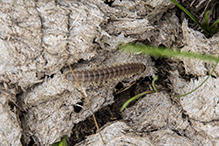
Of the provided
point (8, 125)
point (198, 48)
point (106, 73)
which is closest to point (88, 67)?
point (106, 73)

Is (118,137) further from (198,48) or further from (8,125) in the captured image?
(198,48)

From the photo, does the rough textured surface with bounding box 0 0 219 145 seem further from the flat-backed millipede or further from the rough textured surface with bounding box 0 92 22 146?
the flat-backed millipede

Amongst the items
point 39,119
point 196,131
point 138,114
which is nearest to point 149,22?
point 138,114

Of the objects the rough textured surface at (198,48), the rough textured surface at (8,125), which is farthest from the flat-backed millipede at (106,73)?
the rough textured surface at (8,125)

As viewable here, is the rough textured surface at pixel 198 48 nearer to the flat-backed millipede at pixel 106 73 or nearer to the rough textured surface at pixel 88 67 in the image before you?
the rough textured surface at pixel 88 67

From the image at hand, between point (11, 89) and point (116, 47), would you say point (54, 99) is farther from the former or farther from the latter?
point (116, 47)

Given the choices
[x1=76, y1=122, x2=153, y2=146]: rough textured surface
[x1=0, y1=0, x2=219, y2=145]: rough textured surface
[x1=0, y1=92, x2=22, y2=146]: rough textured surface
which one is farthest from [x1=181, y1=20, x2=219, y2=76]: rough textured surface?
[x1=0, y1=92, x2=22, y2=146]: rough textured surface

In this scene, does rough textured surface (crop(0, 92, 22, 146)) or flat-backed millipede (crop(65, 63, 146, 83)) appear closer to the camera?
rough textured surface (crop(0, 92, 22, 146))
